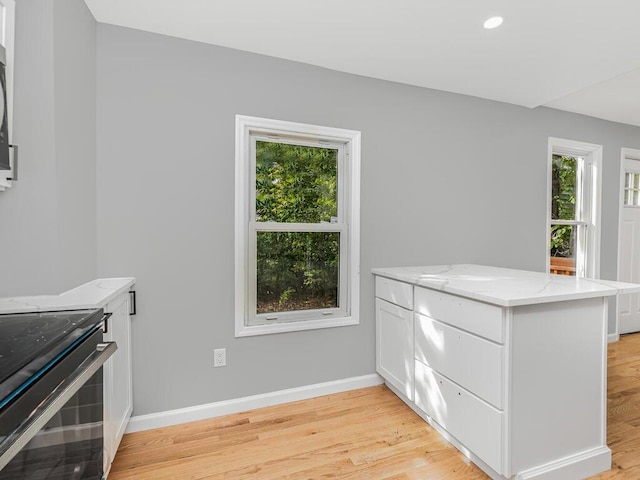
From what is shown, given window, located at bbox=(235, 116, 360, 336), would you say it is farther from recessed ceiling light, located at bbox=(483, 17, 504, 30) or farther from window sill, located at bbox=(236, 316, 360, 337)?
recessed ceiling light, located at bbox=(483, 17, 504, 30)

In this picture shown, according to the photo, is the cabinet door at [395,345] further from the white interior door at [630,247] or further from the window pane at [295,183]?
the white interior door at [630,247]

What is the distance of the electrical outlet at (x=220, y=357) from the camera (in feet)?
Result: 7.21

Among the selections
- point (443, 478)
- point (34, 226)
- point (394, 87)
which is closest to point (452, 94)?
point (394, 87)

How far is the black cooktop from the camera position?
71 centimetres

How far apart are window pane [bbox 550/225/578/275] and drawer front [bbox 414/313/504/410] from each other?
2.32 meters

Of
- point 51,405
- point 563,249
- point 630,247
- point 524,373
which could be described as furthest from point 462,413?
point 630,247

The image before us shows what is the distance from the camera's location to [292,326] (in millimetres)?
2385

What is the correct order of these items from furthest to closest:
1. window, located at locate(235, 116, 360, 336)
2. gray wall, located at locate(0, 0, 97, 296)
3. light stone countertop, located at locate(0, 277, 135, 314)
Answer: window, located at locate(235, 116, 360, 336) < gray wall, located at locate(0, 0, 97, 296) < light stone countertop, located at locate(0, 277, 135, 314)

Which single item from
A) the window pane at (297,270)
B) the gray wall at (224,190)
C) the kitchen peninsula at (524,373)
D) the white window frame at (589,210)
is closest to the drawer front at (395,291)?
the gray wall at (224,190)

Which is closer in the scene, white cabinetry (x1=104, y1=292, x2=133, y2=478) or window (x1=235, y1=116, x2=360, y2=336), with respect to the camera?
white cabinetry (x1=104, y1=292, x2=133, y2=478)

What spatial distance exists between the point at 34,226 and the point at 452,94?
3038 millimetres

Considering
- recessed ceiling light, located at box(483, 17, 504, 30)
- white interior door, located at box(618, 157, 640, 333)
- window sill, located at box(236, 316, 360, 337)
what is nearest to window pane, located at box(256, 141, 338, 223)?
window sill, located at box(236, 316, 360, 337)

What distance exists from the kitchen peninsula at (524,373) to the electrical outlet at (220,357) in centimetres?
133

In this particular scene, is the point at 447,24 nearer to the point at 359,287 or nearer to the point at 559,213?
the point at 359,287
